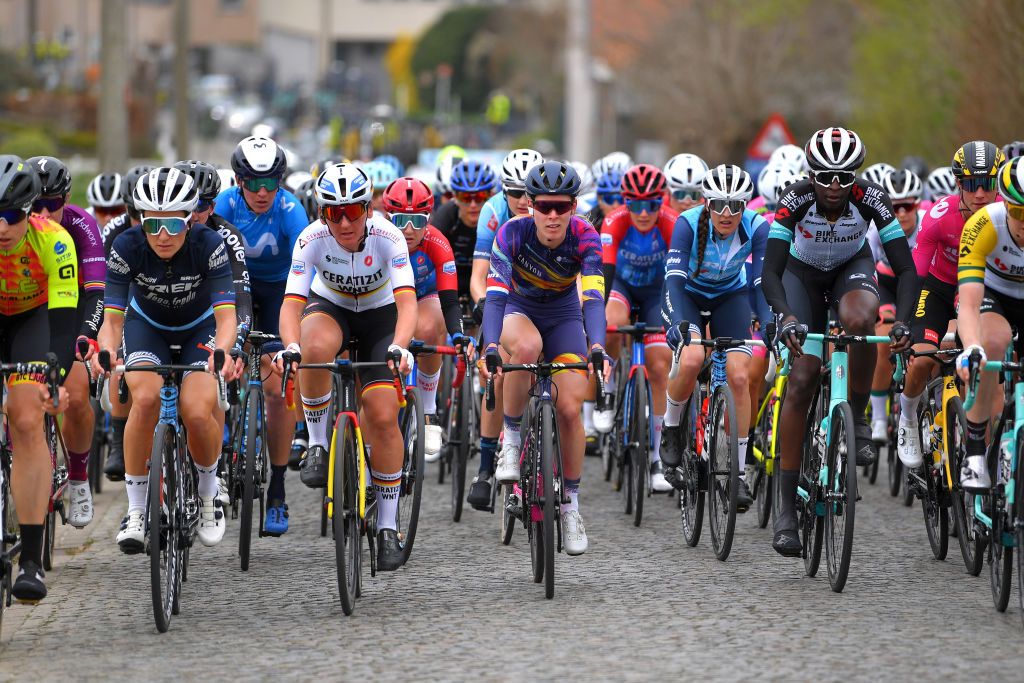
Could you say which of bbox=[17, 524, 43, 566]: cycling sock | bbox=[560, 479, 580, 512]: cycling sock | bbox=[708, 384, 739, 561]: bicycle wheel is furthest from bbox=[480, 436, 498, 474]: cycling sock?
bbox=[17, 524, 43, 566]: cycling sock

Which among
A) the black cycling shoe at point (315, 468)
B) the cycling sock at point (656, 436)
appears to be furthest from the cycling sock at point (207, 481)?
the cycling sock at point (656, 436)

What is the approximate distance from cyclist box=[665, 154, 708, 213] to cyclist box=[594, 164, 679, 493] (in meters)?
0.17

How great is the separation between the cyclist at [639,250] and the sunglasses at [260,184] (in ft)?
7.64

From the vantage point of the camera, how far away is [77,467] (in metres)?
9.69

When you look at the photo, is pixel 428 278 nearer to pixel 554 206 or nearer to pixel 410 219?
pixel 410 219

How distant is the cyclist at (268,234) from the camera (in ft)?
33.0

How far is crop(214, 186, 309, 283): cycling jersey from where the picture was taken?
34.3ft

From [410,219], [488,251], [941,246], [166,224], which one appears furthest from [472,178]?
[166,224]

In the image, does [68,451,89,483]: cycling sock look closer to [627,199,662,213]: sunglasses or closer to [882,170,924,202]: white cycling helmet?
[627,199,662,213]: sunglasses

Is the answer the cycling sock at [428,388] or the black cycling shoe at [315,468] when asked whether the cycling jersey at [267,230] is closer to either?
the cycling sock at [428,388]

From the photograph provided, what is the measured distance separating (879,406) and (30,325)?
6.47 m

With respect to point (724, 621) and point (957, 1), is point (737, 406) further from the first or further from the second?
point (957, 1)

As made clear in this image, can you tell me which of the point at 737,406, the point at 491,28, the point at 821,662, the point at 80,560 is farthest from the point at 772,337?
the point at 491,28

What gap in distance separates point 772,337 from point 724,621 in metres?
1.81
